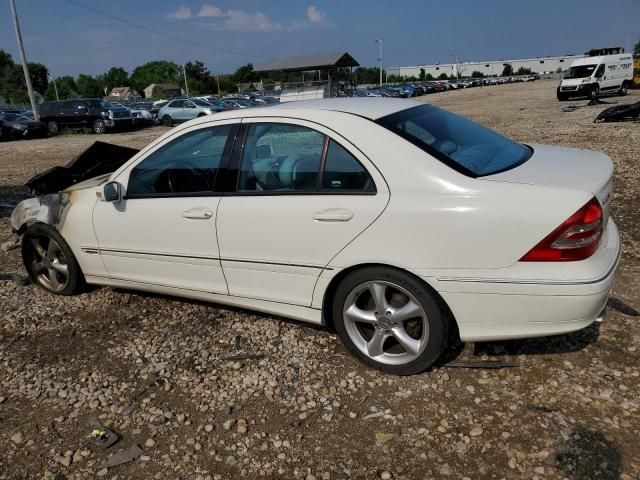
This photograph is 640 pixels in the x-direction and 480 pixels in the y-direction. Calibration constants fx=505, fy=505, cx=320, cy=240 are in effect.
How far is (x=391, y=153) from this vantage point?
9.13 feet

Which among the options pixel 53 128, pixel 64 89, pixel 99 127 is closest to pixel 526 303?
pixel 99 127

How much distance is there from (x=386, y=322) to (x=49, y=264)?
10.4 feet

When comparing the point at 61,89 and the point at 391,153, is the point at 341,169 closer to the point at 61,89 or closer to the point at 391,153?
the point at 391,153

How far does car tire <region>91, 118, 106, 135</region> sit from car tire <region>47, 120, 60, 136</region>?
5.99 feet

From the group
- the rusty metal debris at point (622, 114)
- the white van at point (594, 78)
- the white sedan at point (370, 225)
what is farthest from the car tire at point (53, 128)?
the white van at point (594, 78)

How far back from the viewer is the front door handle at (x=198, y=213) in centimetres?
328

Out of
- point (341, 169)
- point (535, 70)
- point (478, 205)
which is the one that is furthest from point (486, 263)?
point (535, 70)

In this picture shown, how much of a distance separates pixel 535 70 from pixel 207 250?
A: 156058 millimetres

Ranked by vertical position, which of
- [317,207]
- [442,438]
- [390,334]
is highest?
[317,207]

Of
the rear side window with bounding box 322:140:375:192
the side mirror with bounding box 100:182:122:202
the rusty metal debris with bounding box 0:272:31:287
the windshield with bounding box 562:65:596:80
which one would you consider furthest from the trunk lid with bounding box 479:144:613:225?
the windshield with bounding box 562:65:596:80

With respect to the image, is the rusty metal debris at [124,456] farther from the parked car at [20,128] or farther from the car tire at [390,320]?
the parked car at [20,128]

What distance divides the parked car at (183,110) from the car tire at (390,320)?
23.7 m

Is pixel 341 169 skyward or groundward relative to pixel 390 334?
skyward

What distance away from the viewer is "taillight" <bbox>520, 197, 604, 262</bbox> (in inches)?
95.3
